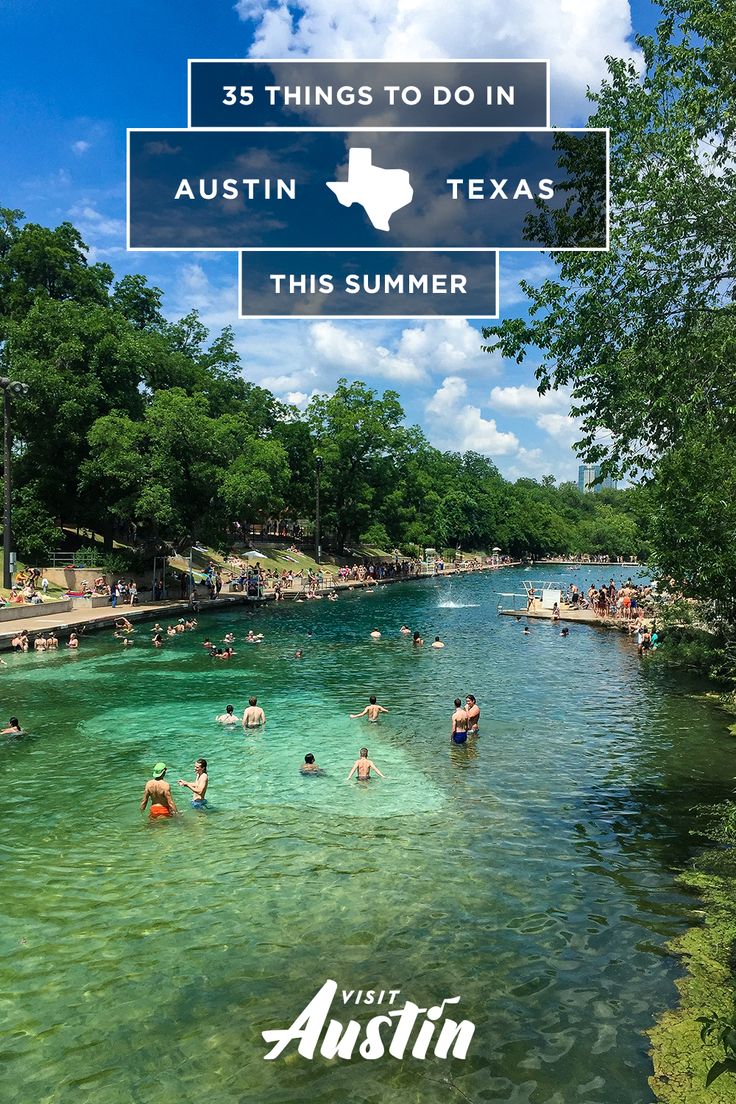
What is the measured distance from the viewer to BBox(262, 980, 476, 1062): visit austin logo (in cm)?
748

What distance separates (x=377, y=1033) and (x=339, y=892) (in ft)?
10.5

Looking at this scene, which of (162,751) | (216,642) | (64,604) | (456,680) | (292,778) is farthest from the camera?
(64,604)

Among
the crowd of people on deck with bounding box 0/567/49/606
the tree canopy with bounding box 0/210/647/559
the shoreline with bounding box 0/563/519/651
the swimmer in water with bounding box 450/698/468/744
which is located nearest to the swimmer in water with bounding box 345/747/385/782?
the swimmer in water with bounding box 450/698/468/744

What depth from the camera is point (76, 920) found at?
396 inches

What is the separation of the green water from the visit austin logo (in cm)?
13

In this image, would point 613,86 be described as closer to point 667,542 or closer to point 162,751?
point 667,542

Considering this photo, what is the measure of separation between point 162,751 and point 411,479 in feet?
228

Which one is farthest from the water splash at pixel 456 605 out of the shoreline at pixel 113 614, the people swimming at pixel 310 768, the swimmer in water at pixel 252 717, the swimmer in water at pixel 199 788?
the swimmer in water at pixel 199 788

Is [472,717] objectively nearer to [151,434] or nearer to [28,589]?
[28,589]

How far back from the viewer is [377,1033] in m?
7.73

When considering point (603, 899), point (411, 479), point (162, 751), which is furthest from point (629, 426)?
point (411, 479)

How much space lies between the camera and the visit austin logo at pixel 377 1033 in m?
7.48

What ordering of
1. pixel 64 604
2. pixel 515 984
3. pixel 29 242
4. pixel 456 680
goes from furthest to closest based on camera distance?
pixel 29 242 → pixel 64 604 → pixel 456 680 → pixel 515 984

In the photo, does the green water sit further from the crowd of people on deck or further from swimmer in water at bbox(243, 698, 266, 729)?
the crowd of people on deck
